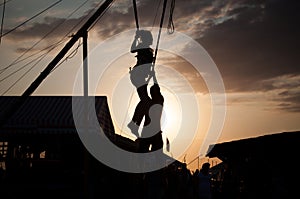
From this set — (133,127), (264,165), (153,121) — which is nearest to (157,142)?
(153,121)

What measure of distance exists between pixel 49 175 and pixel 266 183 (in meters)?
11.3

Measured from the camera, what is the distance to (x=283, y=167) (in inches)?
426

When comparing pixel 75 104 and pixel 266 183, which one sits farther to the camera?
pixel 75 104

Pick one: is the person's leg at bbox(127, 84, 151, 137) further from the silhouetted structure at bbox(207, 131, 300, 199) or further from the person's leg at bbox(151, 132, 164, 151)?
the silhouetted structure at bbox(207, 131, 300, 199)

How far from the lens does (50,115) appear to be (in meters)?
20.9

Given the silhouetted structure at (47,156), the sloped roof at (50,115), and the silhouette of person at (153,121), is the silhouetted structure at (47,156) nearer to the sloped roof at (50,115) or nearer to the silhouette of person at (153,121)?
the sloped roof at (50,115)

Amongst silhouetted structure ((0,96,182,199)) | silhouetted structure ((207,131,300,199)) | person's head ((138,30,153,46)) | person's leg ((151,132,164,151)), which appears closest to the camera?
person's head ((138,30,153,46))

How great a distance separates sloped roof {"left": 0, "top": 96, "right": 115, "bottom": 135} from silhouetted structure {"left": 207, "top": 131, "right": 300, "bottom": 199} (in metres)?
7.56

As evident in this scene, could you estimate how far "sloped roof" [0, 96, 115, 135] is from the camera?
785 inches

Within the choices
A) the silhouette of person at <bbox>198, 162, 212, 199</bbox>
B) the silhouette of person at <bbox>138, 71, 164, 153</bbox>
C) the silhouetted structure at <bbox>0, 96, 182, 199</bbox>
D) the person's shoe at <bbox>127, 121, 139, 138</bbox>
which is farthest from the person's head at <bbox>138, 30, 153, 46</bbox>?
the silhouetted structure at <bbox>0, 96, 182, 199</bbox>

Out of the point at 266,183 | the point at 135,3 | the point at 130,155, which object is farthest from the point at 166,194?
the point at 130,155

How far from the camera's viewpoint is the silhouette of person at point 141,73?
31.1ft

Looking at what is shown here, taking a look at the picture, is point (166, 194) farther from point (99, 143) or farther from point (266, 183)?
point (99, 143)

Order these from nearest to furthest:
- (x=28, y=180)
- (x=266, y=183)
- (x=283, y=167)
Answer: (x=283, y=167) < (x=266, y=183) < (x=28, y=180)
